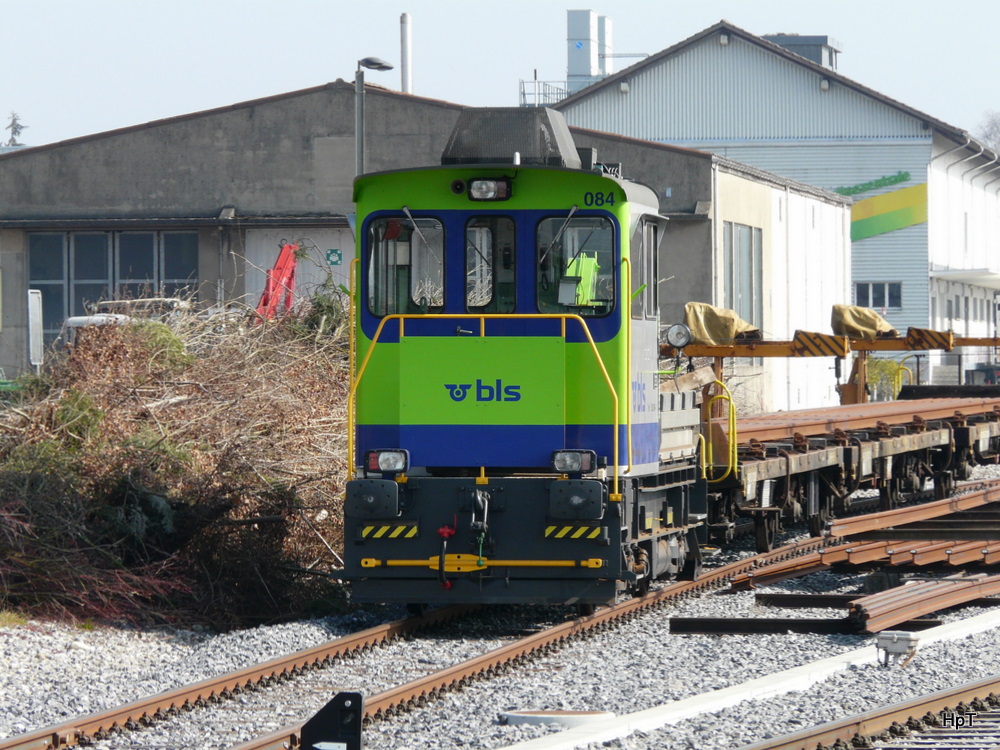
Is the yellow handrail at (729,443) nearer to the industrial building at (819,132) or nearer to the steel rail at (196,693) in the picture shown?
the steel rail at (196,693)

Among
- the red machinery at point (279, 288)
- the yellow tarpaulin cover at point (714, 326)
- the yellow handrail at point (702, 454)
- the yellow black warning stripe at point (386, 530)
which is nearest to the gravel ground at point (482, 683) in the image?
the yellow black warning stripe at point (386, 530)

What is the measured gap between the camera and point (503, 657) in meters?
8.57

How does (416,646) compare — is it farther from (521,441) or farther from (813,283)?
(813,283)

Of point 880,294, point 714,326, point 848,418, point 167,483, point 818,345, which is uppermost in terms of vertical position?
point 880,294

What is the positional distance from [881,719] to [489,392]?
12.4ft

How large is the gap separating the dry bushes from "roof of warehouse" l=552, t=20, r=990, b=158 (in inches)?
1376

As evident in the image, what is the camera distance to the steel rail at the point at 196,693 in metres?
6.48

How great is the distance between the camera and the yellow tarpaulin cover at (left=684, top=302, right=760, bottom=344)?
54.3 feet

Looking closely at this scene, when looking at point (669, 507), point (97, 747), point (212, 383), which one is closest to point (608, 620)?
point (669, 507)

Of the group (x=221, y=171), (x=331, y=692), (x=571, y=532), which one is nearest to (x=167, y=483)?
(x=571, y=532)

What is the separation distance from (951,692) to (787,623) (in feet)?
7.99

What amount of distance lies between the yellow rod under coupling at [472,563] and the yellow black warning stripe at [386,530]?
0.16m

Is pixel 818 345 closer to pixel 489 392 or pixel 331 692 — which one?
pixel 489 392

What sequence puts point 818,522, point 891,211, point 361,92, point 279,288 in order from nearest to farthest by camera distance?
1. point 818,522
2. point 361,92
3. point 279,288
4. point 891,211
